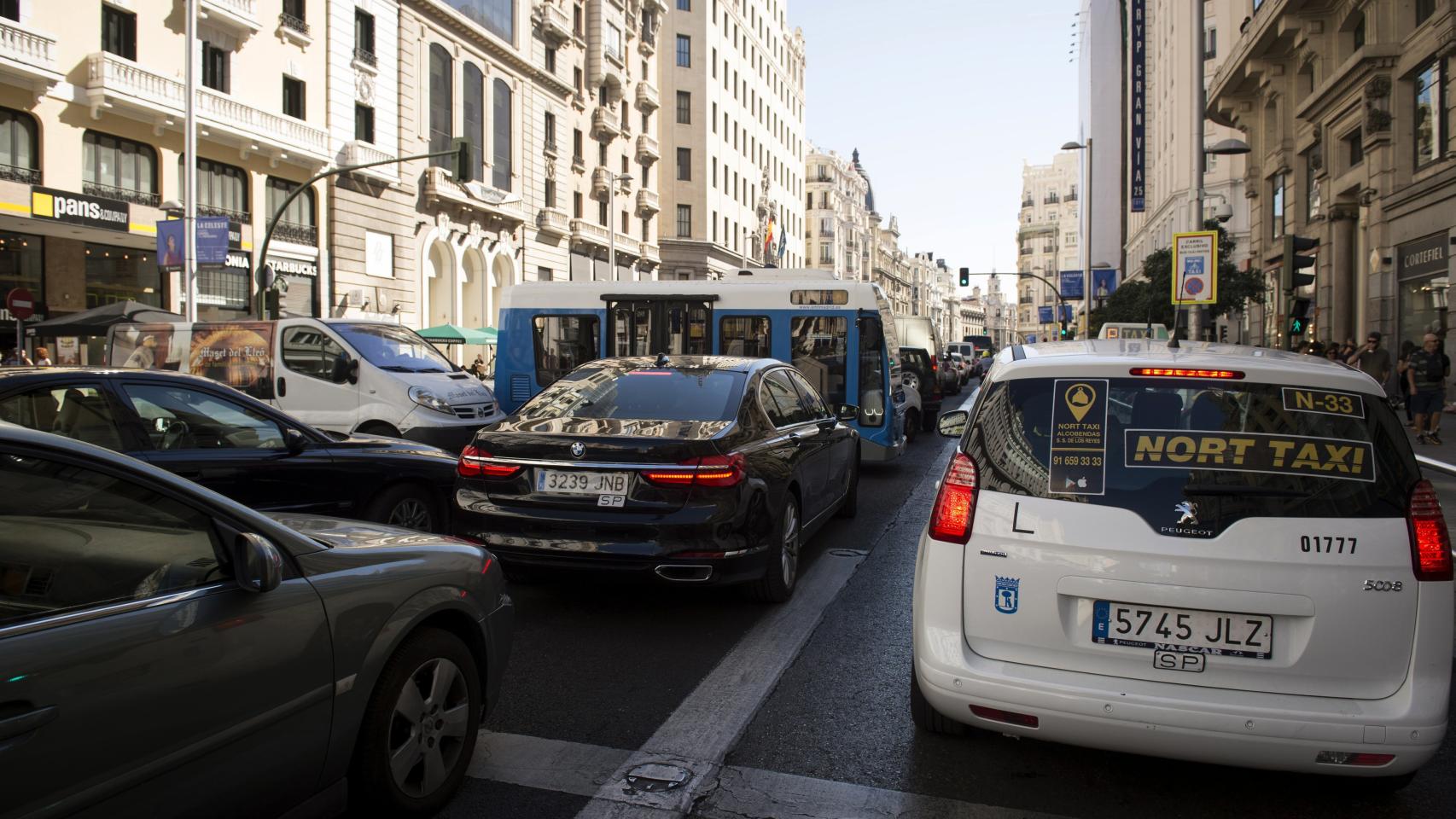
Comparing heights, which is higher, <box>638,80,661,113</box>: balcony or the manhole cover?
<box>638,80,661,113</box>: balcony

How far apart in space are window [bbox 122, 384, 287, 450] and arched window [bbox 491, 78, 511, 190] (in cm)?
3571

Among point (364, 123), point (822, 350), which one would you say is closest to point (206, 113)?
point (364, 123)

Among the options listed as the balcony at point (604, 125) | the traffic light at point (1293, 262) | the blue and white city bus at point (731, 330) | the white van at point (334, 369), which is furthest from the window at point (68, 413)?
the balcony at point (604, 125)

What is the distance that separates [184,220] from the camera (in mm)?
19984

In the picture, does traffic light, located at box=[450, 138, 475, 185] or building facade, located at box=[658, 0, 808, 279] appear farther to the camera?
building facade, located at box=[658, 0, 808, 279]

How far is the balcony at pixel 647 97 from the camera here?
55222 mm

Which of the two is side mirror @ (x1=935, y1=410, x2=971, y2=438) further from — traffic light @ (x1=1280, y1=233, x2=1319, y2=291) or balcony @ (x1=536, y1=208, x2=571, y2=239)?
balcony @ (x1=536, y1=208, x2=571, y2=239)

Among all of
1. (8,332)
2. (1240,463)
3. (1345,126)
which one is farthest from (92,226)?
(1345,126)

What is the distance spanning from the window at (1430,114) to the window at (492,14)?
100.0 ft

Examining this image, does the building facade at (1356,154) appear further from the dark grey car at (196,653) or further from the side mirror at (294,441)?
the dark grey car at (196,653)

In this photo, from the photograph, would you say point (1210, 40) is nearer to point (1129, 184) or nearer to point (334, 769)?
point (1129, 184)

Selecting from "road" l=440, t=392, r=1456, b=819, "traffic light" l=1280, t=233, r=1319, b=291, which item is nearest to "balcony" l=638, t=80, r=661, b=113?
"traffic light" l=1280, t=233, r=1319, b=291

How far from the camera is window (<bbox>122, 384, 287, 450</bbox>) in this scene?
5.42 metres

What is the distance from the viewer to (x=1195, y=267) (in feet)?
49.4
